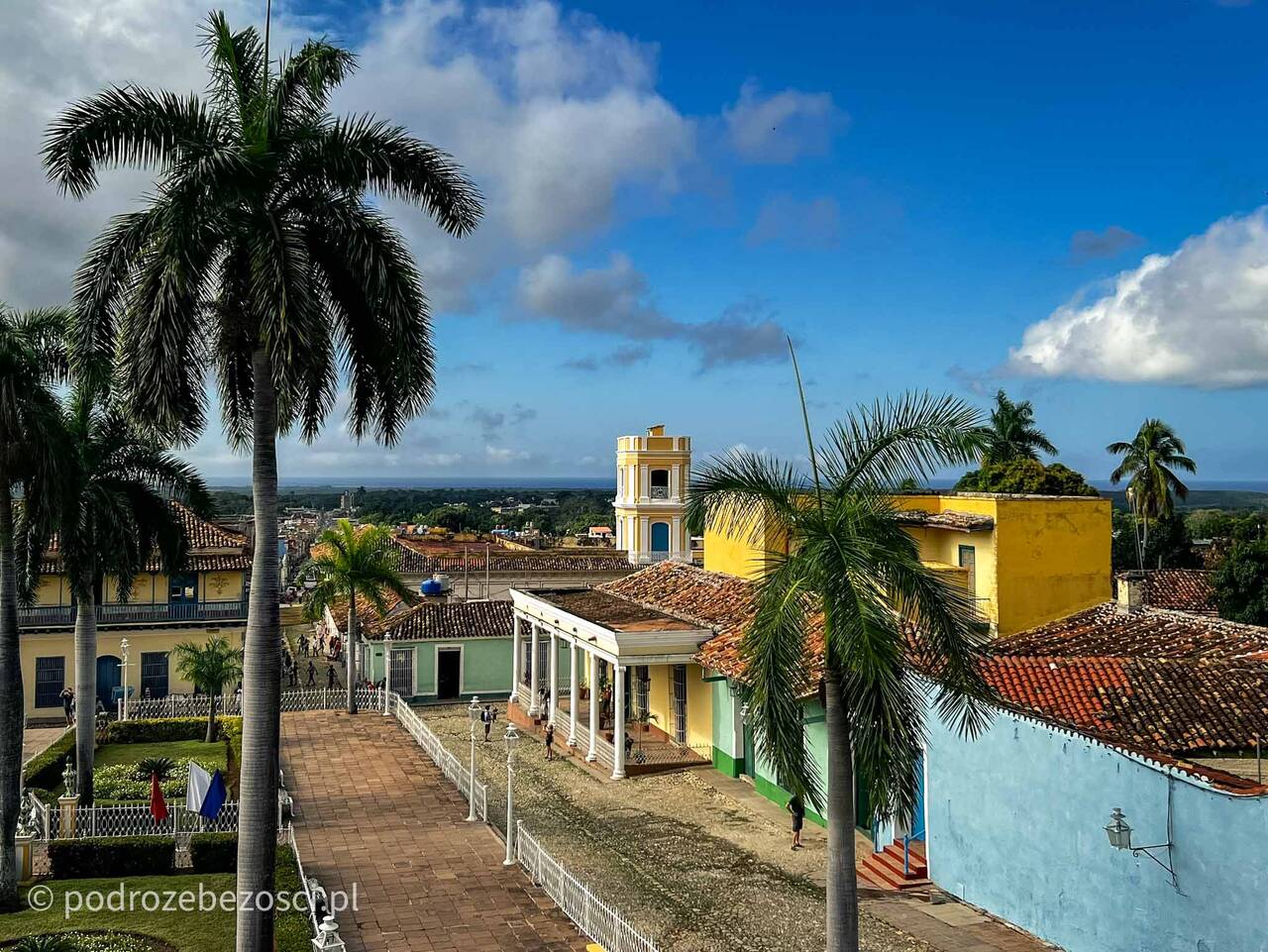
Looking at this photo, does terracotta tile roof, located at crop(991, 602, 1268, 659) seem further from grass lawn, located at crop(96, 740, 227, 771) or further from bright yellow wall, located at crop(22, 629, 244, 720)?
bright yellow wall, located at crop(22, 629, 244, 720)

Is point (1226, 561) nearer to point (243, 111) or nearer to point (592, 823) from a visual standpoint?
point (592, 823)

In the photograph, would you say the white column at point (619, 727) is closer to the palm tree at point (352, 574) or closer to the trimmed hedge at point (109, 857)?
the trimmed hedge at point (109, 857)

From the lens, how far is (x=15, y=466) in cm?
1445

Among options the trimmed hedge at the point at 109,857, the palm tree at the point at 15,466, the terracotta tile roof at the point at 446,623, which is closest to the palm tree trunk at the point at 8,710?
the palm tree at the point at 15,466

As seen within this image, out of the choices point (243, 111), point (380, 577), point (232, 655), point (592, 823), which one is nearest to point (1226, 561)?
point (592, 823)

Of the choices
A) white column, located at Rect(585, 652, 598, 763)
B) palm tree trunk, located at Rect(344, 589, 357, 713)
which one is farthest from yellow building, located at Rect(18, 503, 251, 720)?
white column, located at Rect(585, 652, 598, 763)

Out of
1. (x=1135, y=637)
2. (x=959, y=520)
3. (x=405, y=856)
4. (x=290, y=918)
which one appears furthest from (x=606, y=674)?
(x=290, y=918)

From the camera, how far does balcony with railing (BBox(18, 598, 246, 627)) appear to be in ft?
101

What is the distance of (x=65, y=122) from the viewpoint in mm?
10664

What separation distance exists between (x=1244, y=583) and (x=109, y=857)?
90.2ft

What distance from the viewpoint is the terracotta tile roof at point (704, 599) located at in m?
21.8

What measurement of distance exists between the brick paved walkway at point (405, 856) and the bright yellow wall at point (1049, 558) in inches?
423

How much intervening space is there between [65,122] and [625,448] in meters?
36.9

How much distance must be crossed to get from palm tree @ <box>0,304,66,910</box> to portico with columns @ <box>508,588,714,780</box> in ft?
37.3
